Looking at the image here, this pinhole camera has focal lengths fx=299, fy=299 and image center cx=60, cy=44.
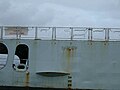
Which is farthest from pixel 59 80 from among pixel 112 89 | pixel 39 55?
pixel 112 89

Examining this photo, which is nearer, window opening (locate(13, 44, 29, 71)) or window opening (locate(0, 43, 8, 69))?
window opening (locate(13, 44, 29, 71))

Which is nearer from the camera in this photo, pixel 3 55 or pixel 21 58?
pixel 21 58

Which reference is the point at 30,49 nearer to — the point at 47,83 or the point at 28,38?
the point at 28,38

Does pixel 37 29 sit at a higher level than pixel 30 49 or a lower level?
higher

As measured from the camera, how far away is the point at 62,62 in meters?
16.1

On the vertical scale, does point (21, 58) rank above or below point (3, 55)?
below

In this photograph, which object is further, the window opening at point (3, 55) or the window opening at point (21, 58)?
the window opening at point (3, 55)

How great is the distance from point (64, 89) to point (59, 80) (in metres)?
0.55

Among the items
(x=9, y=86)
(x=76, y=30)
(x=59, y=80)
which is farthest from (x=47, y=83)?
(x=76, y=30)

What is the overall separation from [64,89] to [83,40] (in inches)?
112

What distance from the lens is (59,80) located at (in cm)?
1597

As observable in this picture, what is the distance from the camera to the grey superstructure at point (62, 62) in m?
15.9

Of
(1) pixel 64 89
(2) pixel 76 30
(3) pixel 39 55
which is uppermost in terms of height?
(2) pixel 76 30

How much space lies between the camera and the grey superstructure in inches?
628
